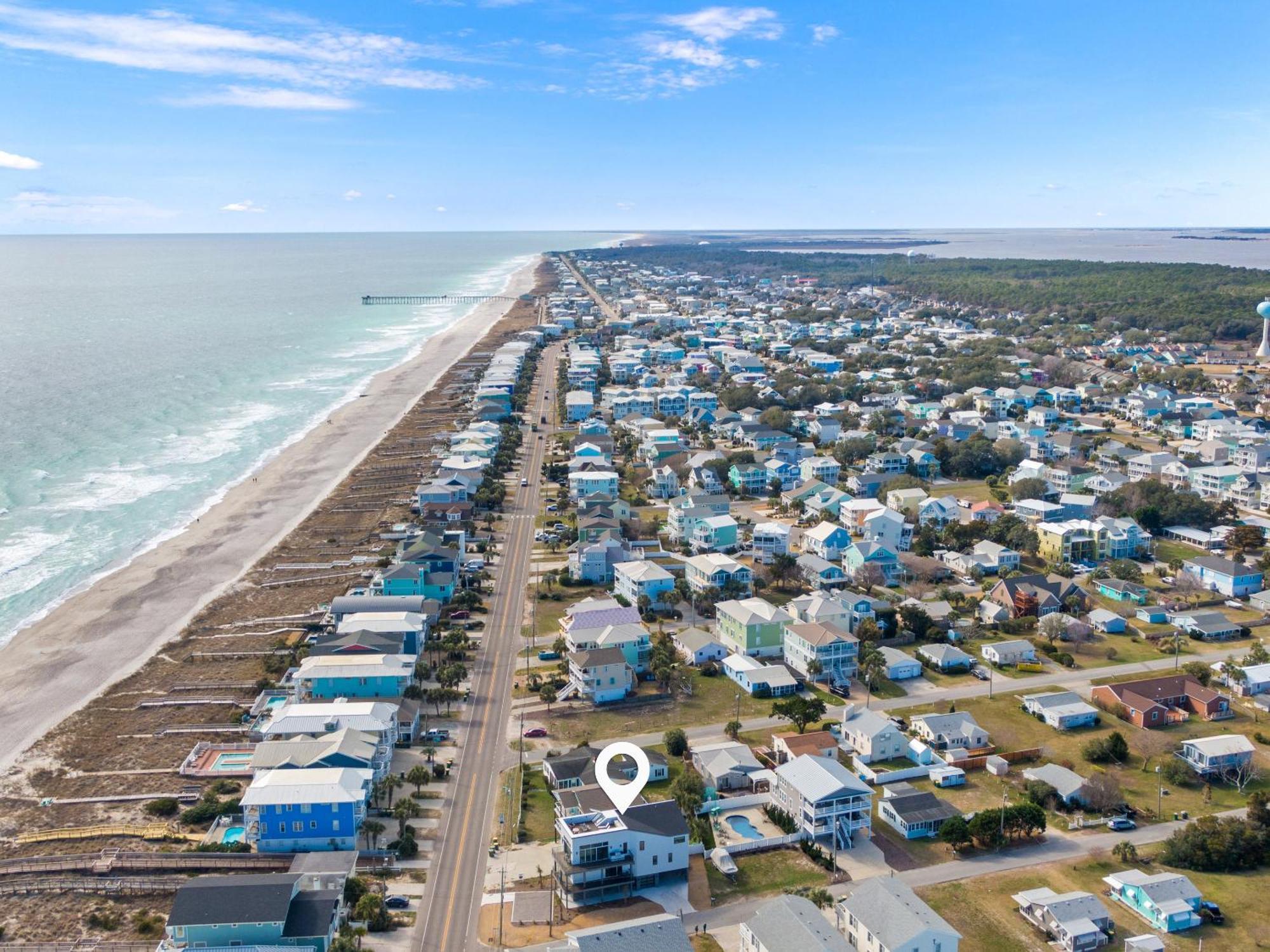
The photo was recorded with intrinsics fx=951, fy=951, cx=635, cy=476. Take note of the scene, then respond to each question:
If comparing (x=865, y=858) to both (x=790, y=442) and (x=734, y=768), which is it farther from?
(x=790, y=442)

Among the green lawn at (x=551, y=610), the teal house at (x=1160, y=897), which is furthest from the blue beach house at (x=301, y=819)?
the teal house at (x=1160, y=897)

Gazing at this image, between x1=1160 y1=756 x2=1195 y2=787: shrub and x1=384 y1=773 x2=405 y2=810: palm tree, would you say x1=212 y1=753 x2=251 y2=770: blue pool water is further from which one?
x1=1160 y1=756 x2=1195 y2=787: shrub

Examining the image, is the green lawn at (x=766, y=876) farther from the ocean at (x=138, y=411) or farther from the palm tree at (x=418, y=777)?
the ocean at (x=138, y=411)

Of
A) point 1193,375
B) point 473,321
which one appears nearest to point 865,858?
point 1193,375

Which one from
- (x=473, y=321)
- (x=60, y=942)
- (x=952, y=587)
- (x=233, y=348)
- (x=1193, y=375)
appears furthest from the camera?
(x=473, y=321)

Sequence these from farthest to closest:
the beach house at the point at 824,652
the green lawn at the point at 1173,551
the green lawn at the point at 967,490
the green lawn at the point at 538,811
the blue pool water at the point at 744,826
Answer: the green lawn at the point at 967,490 < the green lawn at the point at 1173,551 < the beach house at the point at 824,652 < the blue pool water at the point at 744,826 < the green lawn at the point at 538,811

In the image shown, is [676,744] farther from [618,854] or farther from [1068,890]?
[1068,890]
